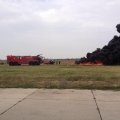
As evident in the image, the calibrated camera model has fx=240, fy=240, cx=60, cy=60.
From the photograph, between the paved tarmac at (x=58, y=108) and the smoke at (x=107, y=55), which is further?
the smoke at (x=107, y=55)

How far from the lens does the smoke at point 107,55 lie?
156 feet

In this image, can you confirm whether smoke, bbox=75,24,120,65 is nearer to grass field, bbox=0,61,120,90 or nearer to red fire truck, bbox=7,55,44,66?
red fire truck, bbox=7,55,44,66

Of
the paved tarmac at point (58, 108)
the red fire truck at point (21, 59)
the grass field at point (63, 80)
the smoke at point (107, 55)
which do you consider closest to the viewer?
the paved tarmac at point (58, 108)

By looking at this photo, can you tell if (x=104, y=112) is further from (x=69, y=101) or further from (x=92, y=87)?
(x=92, y=87)

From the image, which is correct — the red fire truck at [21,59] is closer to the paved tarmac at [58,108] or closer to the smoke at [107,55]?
the smoke at [107,55]

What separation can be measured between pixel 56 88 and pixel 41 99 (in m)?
3.06

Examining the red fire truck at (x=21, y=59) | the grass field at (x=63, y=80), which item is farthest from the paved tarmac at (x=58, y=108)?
the red fire truck at (x=21, y=59)

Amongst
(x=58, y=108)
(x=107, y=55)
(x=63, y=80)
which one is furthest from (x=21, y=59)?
(x=58, y=108)

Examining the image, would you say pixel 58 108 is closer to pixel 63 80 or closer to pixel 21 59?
pixel 63 80

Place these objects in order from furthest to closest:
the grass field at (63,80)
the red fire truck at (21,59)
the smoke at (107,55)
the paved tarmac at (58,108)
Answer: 1. the red fire truck at (21,59)
2. the smoke at (107,55)
3. the grass field at (63,80)
4. the paved tarmac at (58,108)

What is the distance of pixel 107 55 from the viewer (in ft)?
160

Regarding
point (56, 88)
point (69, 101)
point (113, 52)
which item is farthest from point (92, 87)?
point (113, 52)

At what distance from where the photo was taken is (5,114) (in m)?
6.41

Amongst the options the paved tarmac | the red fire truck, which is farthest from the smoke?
the paved tarmac
